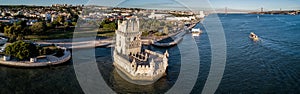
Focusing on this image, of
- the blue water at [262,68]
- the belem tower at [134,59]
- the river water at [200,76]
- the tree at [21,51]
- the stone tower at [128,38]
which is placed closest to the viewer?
the river water at [200,76]

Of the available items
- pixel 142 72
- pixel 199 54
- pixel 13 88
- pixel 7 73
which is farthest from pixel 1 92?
pixel 199 54

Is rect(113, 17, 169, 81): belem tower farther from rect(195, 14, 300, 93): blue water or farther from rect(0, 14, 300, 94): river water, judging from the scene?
rect(195, 14, 300, 93): blue water

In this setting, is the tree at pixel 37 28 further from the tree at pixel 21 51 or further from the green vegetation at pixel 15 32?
the tree at pixel 21 51

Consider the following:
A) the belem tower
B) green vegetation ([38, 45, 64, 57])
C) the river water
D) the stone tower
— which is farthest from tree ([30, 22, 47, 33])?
the stone tower

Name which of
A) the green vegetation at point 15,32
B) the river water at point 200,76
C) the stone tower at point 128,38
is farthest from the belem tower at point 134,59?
the green vegetation at point 15,32

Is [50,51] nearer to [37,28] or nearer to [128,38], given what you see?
[128,38]

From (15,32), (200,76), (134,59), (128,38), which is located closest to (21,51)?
(128,38)

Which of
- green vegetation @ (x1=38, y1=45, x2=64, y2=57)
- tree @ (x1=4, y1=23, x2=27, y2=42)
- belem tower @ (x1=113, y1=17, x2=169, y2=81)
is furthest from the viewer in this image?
tree @ (x1=4, y1=23, x2=27, y2=42)
